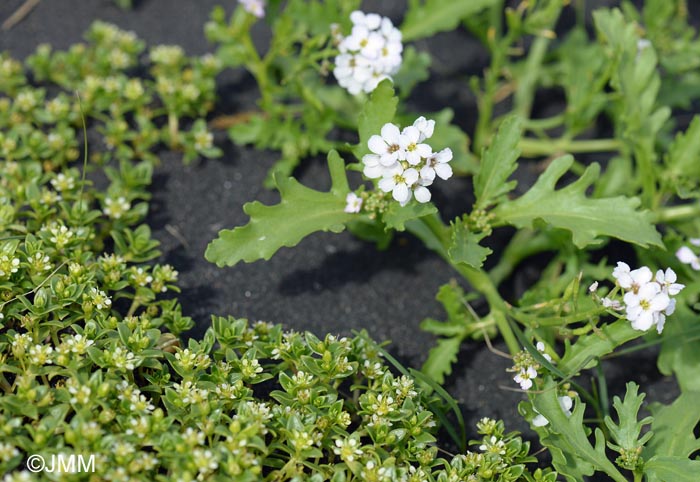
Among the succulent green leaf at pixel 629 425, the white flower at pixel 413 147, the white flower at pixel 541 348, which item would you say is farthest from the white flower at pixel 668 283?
the white flower at pixel 413 147

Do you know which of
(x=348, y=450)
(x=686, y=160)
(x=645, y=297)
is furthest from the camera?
(x=686, y=160)

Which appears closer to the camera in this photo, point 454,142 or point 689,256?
point 689,256

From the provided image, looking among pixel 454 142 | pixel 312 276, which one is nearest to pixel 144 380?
pixel 312 276

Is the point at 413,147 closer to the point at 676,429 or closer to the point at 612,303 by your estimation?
the point at 612,303

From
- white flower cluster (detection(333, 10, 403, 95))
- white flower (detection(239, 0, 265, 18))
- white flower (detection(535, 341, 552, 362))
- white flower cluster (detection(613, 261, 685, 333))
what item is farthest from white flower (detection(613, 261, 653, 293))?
white flower (detection(239, 0, 265, 18))

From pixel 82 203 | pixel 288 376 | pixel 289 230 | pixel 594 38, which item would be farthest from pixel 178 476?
pixel 594 38

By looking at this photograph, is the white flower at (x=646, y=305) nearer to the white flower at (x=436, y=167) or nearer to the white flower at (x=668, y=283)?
the white flower at (x=668, y=283)
